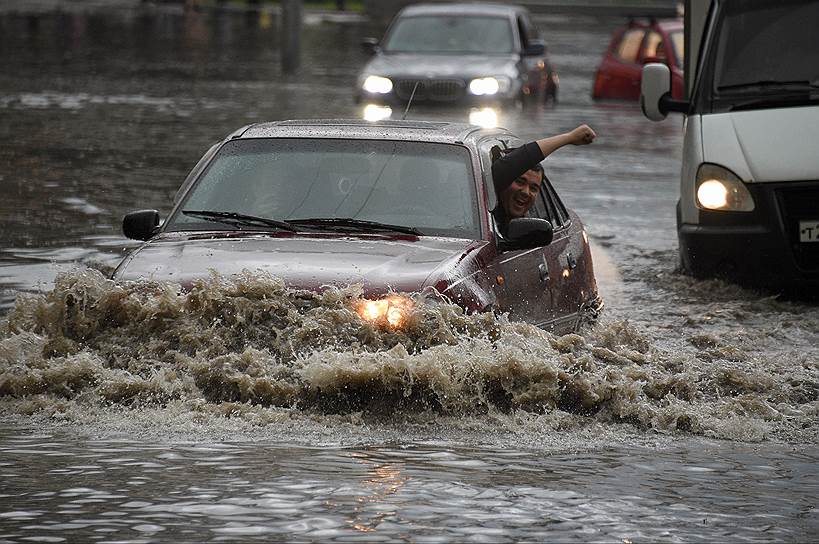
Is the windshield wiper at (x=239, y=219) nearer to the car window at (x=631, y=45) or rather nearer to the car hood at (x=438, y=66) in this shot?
the car hood at (x=438, y=66)

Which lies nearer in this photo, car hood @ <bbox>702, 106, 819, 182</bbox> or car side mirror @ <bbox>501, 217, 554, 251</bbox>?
car side mirror @ <bbox>501, 217, 554, 251</bbox>

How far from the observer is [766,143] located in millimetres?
13422

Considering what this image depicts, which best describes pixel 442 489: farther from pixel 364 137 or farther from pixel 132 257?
pixel 364 137

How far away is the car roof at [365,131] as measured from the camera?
10.3 metres

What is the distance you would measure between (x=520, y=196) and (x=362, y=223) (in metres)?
1.12

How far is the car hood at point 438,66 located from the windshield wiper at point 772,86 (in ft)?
36.2

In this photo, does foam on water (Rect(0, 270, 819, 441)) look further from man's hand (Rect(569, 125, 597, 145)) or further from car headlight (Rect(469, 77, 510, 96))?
car headlight (Rect(469, 77, 510, 96))

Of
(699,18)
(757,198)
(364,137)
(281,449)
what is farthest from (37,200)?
(281,449)

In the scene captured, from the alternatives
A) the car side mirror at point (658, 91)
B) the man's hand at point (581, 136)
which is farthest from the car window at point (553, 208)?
the car side mirror at point (658, 91)

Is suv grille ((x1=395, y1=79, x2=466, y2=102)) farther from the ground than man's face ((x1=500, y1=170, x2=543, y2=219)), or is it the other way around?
man's face ((x1=500, y1=170, x2=543, y2=219))

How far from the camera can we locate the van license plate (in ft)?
43.5

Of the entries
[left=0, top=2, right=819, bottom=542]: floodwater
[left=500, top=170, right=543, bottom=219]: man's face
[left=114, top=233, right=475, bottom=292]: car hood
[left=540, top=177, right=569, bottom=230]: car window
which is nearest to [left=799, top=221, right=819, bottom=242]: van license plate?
[left=0, top=2, right=819, bottom=542]: floodwater

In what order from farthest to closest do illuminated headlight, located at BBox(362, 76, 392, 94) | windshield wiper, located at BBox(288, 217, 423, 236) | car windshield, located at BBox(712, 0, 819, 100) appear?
1. illuminated headlight, located at BBox(362, 76, 392, 94)
2. car windshield, located at BBox(712, 0, 819, 100)
3. windshield wiper, located at BBox(288, 217, 423, 236)

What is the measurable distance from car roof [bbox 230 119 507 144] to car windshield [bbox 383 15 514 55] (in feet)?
51.6
